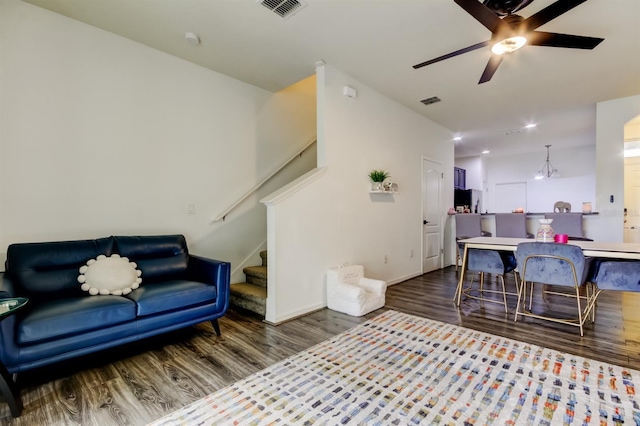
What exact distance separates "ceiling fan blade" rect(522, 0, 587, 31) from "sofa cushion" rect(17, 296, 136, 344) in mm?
3513

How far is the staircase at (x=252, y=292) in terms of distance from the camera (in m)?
3.30

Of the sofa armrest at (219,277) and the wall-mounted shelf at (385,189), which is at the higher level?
the wall-mounted shelf at (385,189)

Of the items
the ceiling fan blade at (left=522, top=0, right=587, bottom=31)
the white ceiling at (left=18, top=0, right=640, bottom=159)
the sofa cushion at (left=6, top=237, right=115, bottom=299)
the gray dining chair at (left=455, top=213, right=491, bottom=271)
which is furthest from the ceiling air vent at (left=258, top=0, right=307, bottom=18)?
the gray dining chair at (left=455, top=213, right=491, bottom=271)

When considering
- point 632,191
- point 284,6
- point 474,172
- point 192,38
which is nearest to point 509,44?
point 284,6

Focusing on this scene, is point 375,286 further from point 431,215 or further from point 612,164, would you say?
point 612,164

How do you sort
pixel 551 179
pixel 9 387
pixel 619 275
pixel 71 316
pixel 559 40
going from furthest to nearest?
1. pixel 551 179
2. pixel 619 275
3. pixel 559 40
4. pixel 71 316
5. pixel 9 387

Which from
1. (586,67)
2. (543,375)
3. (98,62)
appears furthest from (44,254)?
(586,67)

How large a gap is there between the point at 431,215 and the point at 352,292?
314 centimetres

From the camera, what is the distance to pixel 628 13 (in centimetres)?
258

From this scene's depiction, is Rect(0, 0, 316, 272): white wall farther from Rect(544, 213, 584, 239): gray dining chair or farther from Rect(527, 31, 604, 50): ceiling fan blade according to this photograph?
Rect(544, 213, 584, 239): gray dining chair

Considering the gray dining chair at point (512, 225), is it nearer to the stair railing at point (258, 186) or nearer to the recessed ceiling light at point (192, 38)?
the stair railing at point (258, 186)

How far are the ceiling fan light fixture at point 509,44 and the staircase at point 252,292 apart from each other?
3.10m

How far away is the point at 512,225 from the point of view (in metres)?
5.34

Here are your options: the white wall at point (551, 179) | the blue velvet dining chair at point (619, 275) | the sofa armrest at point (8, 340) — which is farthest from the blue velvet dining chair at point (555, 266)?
the white wall at point (551, 179)
